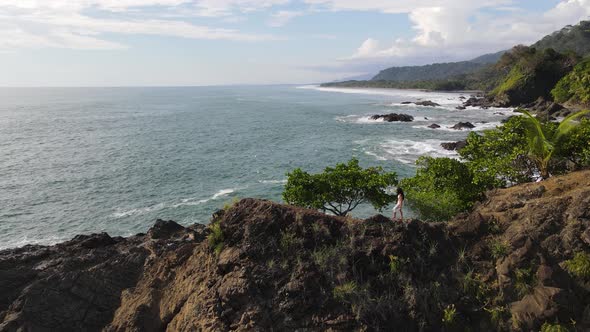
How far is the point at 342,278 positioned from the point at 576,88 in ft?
356

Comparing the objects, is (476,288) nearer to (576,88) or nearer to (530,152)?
(530,152)

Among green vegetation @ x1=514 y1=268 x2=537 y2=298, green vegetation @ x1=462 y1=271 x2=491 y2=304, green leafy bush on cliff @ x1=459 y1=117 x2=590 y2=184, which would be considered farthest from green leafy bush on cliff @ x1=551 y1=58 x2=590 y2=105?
green vegetation @ x1=462 y1=271 x2=491 y2=304

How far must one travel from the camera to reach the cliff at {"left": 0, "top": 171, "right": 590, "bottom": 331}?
11.3m

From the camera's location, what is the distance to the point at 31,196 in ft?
148

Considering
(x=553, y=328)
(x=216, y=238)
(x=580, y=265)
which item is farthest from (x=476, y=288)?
(x=216, y=238)

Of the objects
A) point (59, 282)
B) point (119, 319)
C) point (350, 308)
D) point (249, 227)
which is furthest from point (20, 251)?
point (350, 308)

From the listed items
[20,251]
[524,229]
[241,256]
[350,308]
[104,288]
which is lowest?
[20,251]

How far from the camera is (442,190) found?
883 inches

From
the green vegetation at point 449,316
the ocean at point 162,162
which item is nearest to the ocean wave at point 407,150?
the ocean at point 162,162

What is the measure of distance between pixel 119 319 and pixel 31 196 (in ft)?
130

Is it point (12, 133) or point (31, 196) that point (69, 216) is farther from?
point (12, 133)

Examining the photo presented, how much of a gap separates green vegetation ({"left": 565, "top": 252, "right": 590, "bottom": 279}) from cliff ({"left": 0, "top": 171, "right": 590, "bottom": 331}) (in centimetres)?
4

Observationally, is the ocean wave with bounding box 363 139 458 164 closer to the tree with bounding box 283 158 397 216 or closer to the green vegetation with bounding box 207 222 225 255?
the tree with bounding box 283 158 397 216

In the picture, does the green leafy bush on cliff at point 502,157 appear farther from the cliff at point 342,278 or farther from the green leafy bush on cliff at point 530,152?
the cliff at point 342,278
